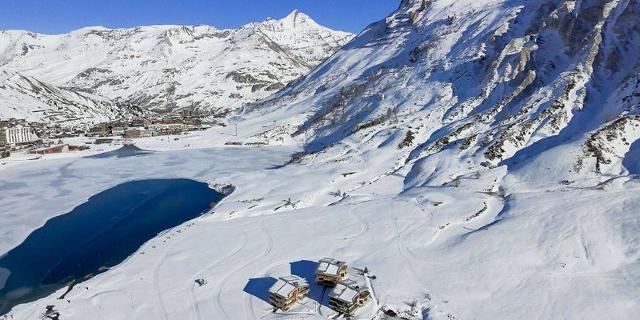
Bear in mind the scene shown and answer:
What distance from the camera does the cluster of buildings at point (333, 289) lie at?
34.7 meters

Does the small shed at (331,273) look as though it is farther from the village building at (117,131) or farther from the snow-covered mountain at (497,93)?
the village building at (117,131)

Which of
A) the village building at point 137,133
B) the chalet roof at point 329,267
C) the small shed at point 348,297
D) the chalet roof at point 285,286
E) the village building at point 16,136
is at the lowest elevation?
the small shed at point 348,297

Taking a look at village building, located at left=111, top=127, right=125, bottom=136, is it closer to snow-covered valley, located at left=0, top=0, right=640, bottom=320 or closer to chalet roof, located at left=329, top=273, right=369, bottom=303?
snow-covered valley, located at left=0, top=0, right=640, bottom=320

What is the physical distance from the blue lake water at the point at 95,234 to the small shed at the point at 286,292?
21.1m

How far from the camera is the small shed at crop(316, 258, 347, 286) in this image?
3725 centimetres

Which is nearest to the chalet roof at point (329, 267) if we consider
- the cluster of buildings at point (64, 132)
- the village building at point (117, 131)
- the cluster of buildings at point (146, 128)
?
the cluster of buildings at point (64, 132)

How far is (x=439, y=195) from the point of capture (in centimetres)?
5709

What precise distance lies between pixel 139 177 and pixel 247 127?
6945cm

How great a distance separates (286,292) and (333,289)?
11.6 feet

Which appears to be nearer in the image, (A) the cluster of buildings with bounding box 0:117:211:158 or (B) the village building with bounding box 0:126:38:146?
(A) the cluster of buildings with bounding box 0:117:211:158

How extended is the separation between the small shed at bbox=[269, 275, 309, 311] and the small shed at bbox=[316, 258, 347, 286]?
1332mm

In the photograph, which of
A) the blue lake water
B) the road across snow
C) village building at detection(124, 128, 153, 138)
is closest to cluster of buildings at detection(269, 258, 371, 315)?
the road across snow

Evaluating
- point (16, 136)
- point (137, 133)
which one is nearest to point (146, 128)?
point (137, 133)

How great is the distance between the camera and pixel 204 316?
34844 mm
